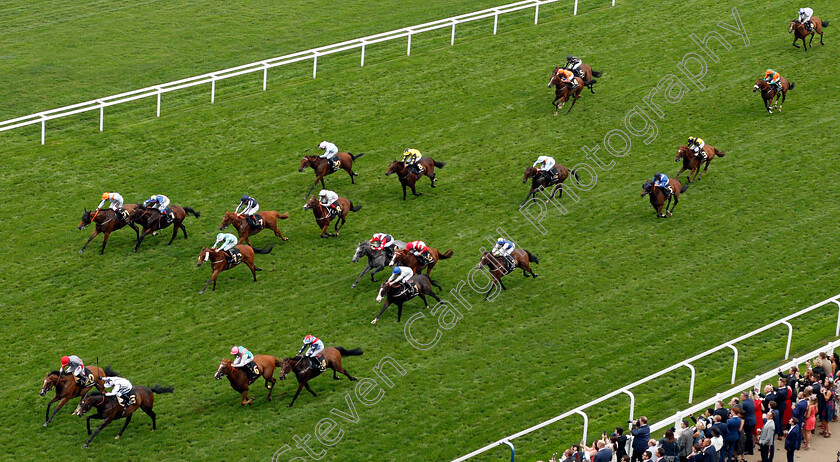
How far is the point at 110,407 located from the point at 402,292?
18.8ft

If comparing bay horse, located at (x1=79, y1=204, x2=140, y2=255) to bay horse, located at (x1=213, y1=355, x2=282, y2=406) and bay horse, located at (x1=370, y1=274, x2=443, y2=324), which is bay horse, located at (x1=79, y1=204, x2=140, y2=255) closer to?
bay horse, located at (x1=213, y1=355, x2=282, y2=406)

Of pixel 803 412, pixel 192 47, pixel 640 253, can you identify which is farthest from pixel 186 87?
pixel 803 412

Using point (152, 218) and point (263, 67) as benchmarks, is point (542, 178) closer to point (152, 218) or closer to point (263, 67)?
point (152, 218)

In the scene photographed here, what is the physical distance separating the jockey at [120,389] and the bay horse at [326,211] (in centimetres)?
661

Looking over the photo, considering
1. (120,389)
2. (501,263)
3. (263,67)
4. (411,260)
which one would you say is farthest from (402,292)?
(263,67)

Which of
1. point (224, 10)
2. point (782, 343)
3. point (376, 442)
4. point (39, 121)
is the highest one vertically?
point (224, 10)

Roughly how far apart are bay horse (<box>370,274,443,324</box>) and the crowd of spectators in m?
4.78

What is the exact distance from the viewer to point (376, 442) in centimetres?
1889

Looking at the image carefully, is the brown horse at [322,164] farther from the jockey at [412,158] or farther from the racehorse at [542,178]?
the racehorse at [542,178]

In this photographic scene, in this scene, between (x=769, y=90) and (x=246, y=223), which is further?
(x=769, y=90)

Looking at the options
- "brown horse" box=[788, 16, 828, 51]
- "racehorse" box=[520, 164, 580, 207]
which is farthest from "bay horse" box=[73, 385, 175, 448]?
"brown horse" box=[788, 16, 828, 51]

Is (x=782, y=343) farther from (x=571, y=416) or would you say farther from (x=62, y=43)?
(x=62, y=43)

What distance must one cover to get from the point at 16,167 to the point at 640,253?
14.6 m

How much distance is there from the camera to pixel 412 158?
2577cm
